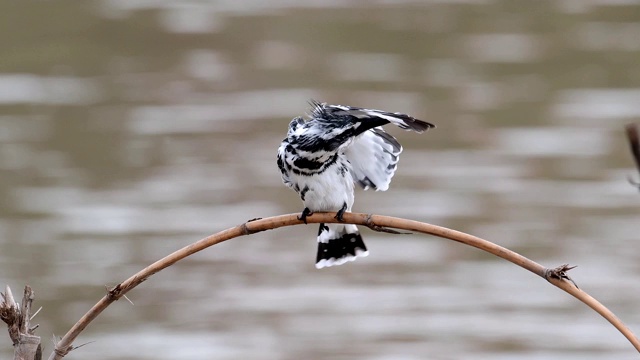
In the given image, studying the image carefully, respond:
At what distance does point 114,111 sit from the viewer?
407 inches

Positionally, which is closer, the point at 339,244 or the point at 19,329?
the point at 19,329

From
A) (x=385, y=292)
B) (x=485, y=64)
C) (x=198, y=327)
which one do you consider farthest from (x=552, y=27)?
(x=198, y=327)

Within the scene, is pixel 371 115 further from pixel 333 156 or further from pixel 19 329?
pixel 19 329

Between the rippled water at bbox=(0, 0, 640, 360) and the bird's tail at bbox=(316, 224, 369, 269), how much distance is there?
2.82m

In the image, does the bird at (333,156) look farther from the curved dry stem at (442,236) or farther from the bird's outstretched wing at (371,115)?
the curved dry stem at (442,236)

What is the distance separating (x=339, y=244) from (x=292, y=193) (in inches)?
173

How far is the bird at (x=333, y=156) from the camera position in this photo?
348cm

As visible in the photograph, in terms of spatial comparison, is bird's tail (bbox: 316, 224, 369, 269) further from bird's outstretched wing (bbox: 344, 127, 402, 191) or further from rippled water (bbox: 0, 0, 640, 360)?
rippled water (bbox: 0, 0, 640, 360)

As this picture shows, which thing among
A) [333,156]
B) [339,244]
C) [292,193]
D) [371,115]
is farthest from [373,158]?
[292,193]

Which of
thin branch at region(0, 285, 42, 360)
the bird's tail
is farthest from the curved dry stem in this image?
the bird's tail

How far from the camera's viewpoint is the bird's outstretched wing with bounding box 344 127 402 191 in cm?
385

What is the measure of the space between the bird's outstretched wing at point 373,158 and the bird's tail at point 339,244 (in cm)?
32

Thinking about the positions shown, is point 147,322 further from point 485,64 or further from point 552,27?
point 552,27

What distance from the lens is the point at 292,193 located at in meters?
8.66
